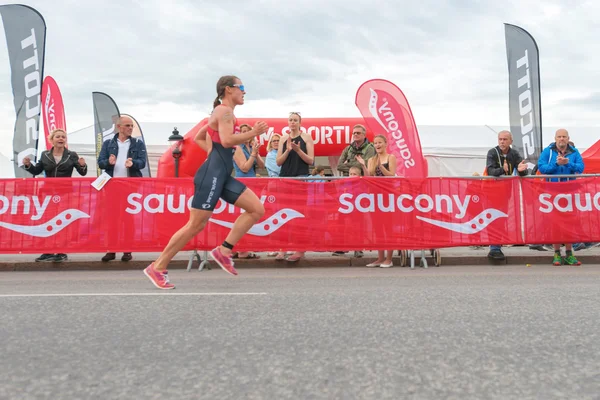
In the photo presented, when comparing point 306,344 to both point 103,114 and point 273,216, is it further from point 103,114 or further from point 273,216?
point 103,114

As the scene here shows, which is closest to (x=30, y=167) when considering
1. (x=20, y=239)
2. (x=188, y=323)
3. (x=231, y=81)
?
(x=20, y=239)

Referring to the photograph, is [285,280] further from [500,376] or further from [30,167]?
[30,167]

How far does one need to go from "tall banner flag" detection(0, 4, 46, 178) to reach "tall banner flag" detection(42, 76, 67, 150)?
2107mm

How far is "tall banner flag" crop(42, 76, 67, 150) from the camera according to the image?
50.1 feet

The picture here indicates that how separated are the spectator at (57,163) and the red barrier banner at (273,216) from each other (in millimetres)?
479

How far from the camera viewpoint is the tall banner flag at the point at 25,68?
1274cm

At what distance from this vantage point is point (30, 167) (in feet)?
30.5

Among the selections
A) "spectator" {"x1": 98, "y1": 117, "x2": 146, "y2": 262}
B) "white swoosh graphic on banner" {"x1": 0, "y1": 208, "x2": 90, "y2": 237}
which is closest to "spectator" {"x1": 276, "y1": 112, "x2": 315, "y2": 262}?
"spectator" {"x1": 98, "y1": 117, "x2": 146, "y2": 262}

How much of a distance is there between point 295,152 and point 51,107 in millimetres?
9064

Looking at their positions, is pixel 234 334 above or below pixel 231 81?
below

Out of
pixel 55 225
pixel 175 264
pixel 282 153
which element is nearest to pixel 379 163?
pixel 282 153

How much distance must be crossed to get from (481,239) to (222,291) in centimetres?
507

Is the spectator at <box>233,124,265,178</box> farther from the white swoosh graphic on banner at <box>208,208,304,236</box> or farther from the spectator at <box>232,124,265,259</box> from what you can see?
the white swoosh graphic on banner at <box>208,208,304,236</box>

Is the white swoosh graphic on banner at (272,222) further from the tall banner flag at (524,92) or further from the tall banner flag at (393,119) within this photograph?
the tall banner flag at (524,92)
